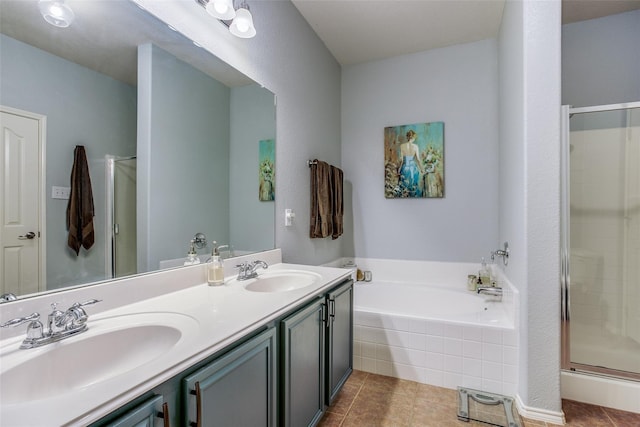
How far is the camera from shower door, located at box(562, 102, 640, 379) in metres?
1.98

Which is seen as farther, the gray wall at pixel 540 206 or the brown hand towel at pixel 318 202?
the brown hand towel at pixel 318 202

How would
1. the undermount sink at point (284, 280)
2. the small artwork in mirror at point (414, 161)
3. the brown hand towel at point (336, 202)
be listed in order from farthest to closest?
the small artwork in mirror at point (414, 161) < the brown hand towel at point (336, 202) < the undermount sink at point (284, 280)

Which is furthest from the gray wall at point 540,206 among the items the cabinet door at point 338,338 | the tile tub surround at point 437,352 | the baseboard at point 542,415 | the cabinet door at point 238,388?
the cabinet door at point 238,388

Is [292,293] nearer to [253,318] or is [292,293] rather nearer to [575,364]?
[253,318]

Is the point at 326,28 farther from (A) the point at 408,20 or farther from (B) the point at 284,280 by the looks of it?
(B) the point at 284,280

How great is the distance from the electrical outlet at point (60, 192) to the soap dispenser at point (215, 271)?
66 centimetres

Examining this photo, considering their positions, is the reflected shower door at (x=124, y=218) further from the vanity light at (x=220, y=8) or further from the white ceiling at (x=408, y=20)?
the white ceiling at (x=408, y=20)

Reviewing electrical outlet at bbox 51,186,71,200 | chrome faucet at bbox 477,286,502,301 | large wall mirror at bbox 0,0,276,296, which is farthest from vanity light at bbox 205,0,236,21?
chrome faucet at bbox 477,286,502,301

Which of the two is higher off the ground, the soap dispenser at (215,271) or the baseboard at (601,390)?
the soap dispenser at (215,271)

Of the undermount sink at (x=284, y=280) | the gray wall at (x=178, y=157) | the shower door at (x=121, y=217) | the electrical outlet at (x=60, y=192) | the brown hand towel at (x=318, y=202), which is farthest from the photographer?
the brown hand towel at (x=318, y=202)

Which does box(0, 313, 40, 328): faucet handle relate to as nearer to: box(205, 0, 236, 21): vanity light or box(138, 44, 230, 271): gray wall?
box(138, 44, 230, 271): gray wall

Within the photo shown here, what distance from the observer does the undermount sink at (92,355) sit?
71 cm

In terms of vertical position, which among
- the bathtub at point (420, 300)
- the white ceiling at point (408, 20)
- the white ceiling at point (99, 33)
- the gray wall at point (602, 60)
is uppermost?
Result: the white ceiling at point (408, 20)

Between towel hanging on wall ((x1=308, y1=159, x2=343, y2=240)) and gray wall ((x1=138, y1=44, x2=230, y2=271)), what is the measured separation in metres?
0.95
